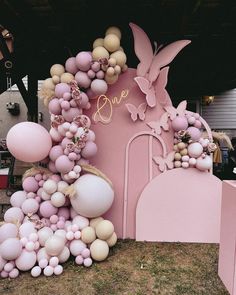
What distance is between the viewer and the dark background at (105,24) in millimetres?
2949

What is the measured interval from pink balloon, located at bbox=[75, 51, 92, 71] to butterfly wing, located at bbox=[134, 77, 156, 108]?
61 centimetres

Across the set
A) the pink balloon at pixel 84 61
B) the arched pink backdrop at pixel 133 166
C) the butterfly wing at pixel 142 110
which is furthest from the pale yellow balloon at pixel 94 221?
the pink balloon at pixel 84 61

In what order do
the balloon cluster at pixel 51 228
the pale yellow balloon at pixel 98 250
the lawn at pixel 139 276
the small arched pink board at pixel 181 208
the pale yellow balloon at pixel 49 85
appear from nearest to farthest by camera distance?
1. the lawn at pixel 139 276
2. the balloon cluster at pixel 51 228
3. the pale yellow balloon at pixel 98 250
4. the pale yellow balloon at pixel 49 85
5. the small arched pink board at pixel 181 208

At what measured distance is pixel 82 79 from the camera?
293cm

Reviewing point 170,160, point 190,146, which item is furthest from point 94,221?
point 190,146

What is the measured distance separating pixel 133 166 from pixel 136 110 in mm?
716

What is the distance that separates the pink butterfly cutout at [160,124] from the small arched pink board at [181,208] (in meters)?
0.55

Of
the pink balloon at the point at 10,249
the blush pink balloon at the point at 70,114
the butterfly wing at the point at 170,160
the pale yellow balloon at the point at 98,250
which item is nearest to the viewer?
the pink balloon at the point at 10,249

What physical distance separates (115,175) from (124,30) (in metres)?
2.01

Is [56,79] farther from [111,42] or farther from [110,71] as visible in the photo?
[111,42]

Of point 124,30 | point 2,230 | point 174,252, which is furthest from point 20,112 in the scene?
point 174,252

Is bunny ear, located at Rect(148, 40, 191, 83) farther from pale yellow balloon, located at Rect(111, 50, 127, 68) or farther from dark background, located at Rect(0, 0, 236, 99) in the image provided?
pale yellow balloon, located at Rect(111, 50, 127, 68)

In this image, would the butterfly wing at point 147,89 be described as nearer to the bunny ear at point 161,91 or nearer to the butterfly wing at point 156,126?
the bunny ear at point 161,91

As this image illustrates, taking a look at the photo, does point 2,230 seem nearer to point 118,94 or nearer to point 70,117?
point 70,117
